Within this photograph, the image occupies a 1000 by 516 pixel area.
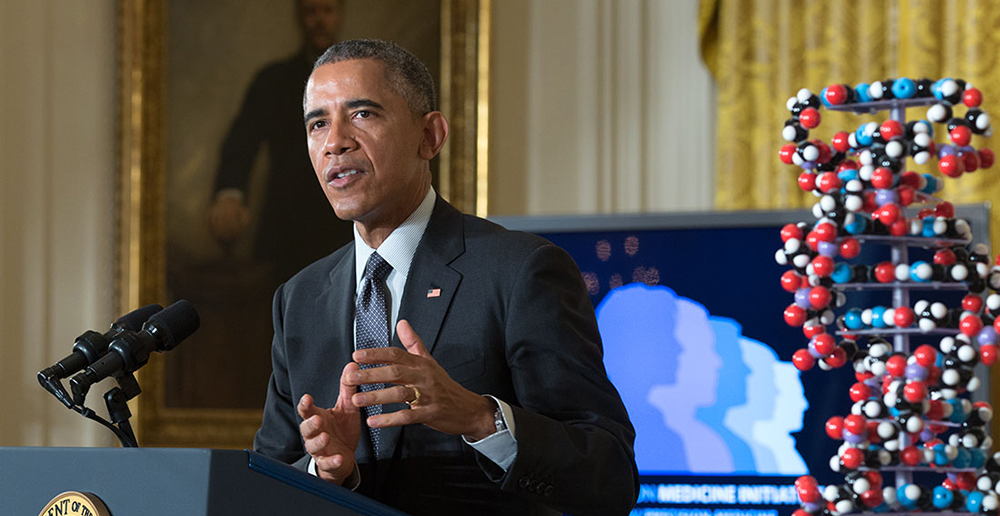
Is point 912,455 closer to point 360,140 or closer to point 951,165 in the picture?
point 951,165

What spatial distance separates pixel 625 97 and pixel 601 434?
133 inches

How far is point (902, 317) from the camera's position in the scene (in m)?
3.60

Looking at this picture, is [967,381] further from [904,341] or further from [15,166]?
[15,166]

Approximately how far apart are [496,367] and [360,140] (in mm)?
507

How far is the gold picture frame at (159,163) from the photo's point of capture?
17.2 feet

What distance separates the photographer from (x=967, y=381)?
3.63 m

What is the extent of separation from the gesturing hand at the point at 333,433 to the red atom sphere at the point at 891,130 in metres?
2.28

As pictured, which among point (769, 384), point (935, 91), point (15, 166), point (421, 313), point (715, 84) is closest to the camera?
point (421, 313)

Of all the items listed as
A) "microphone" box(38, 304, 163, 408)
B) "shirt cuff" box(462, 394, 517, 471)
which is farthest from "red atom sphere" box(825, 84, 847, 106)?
"microphone" box(38, 304, 163, 408)

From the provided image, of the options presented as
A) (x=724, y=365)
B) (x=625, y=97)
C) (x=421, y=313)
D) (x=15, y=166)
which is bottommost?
(x=724, y=365)

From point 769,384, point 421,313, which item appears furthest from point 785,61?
point 421,313

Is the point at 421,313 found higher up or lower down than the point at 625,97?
lower down

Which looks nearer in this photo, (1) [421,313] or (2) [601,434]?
(2) [601,434]

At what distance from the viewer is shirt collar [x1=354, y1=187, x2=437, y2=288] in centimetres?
235
